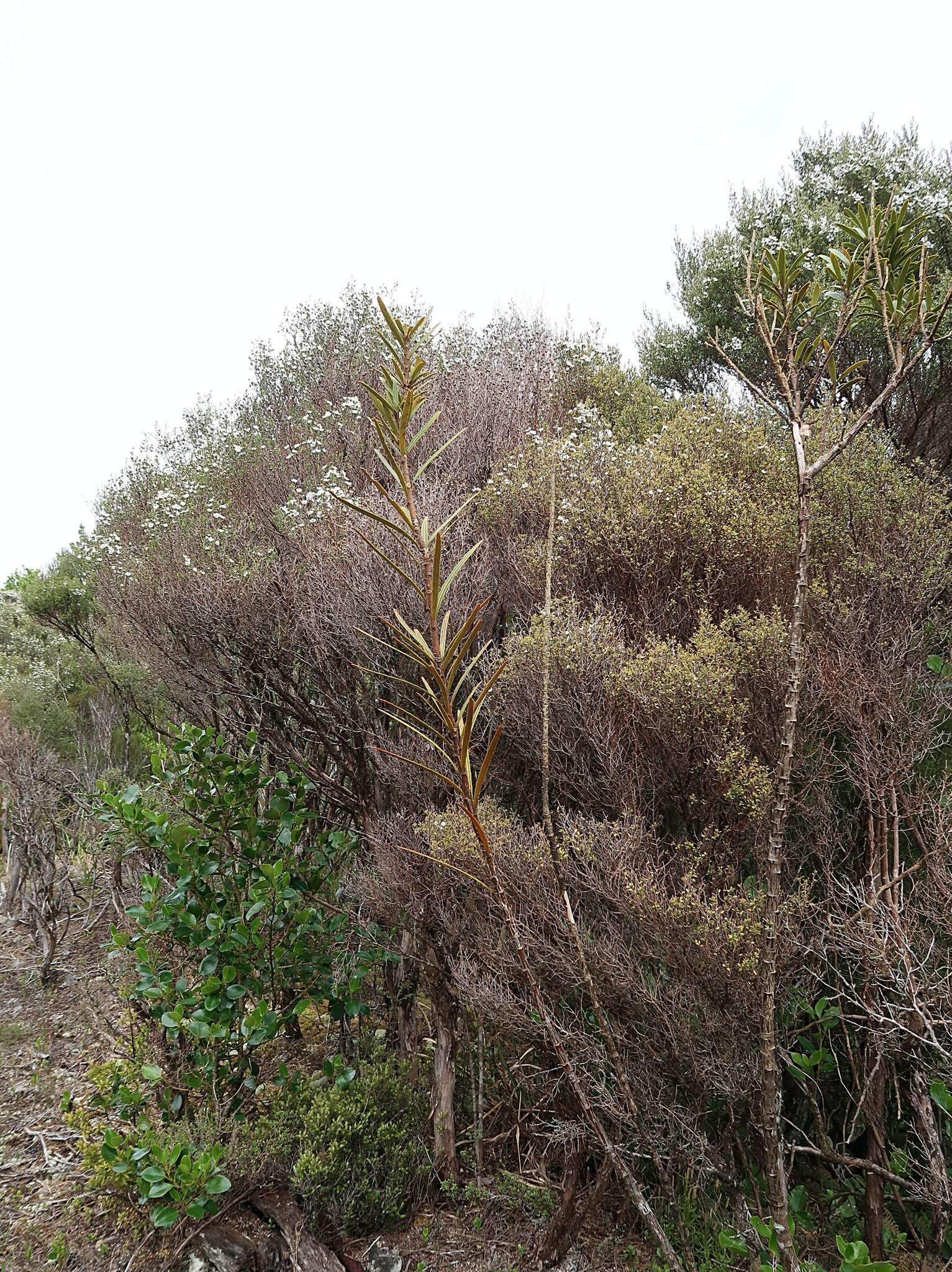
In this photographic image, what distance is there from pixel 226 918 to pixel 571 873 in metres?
1.79

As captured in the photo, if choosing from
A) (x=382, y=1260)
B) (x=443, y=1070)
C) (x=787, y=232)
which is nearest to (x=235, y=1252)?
(x=382, y=1260)

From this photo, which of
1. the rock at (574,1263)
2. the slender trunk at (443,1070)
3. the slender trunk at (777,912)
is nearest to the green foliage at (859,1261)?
the slender trunk at (777,912)

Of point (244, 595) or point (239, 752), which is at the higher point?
point (244, 595)

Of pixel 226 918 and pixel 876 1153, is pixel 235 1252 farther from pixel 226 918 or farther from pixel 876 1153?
pixel 876 1153

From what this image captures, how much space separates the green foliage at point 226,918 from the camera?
3346mm

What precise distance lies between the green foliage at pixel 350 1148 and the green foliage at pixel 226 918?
0.27 m

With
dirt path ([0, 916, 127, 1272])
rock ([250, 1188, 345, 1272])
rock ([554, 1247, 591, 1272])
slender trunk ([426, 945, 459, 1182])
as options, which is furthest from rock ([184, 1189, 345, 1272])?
rock ([554, 1247, 591, 1272])

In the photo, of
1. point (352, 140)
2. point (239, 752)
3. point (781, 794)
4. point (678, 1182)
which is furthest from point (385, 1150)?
point (352, 140)

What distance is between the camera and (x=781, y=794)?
6.47 ft

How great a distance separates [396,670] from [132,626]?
3172 mm

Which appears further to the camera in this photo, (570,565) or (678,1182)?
(570,565)

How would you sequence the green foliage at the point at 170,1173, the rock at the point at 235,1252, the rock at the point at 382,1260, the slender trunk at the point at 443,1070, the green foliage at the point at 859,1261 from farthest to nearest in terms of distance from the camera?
the slender trunk at the point at 443,1070 → the rock at the point at 382,1260 → the rock at the point at 235,1252 → the green foliage at the point at 170,1173 → the green foliage at the point at 859,1261

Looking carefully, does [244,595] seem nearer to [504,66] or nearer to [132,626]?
[132,626]

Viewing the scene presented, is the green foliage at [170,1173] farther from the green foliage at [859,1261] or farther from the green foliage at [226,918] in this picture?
the green foliage at [859,1261]
